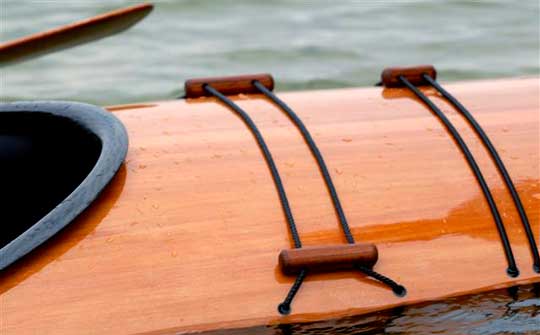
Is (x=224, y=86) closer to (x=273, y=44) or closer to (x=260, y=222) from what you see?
(x=260, y=222)

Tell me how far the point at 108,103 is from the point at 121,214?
1.96 m

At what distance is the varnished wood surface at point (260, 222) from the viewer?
146 centimetres

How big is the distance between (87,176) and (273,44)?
2.61m

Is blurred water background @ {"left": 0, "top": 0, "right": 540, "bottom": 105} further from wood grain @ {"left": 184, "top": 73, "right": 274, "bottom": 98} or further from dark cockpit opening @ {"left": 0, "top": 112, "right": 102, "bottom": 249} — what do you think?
dark cockpit opening @ {"left": 0, "top": 112, "right": 102, "bottom": 249}

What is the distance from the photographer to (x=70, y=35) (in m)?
3.53

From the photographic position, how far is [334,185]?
1.73 meters

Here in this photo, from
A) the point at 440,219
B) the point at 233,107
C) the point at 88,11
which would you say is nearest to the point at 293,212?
the point at 440,219

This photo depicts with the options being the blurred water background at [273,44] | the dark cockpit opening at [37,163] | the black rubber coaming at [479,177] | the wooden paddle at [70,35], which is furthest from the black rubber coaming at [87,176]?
the blurred water background at [273,44]

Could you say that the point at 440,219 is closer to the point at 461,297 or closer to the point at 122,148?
the point at 461,297

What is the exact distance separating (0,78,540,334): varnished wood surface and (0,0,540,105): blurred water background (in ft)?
5.60

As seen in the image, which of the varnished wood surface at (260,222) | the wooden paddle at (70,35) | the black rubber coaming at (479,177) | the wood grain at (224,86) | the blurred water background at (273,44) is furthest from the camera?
the blurred water background at (273,44)

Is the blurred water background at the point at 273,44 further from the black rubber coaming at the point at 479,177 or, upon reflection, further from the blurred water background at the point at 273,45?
the black rubber coaming at the point at 479,177

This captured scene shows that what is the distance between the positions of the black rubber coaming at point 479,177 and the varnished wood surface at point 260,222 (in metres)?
0.01

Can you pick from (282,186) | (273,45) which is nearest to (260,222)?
(282,186)
